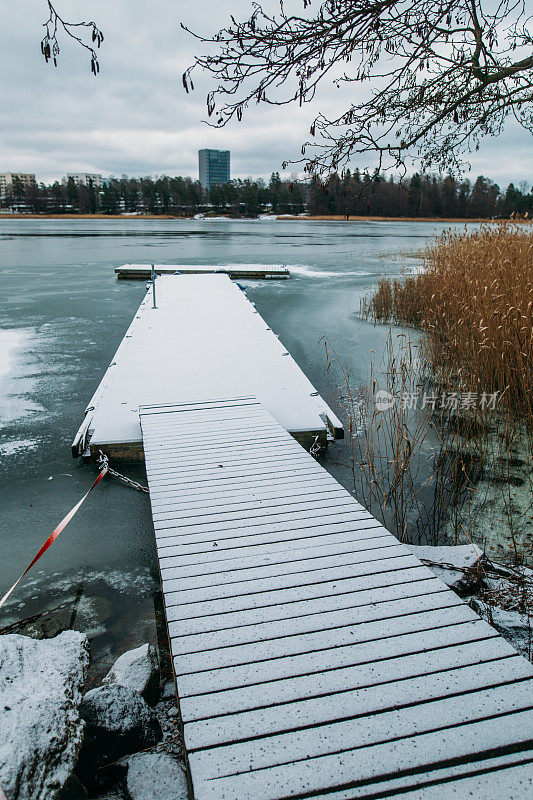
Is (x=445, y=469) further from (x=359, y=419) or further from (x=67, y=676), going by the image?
(x=67, y=676)

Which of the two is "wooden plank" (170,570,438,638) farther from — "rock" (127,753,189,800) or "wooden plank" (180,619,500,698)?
"rock" (127,753,189,800)

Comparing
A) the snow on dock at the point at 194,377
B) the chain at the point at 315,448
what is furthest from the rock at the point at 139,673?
the chain at the point at 315,448

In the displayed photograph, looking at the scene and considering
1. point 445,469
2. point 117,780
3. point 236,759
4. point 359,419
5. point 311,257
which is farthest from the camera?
point 311,257

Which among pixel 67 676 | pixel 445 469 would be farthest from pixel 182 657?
pixel 445 469

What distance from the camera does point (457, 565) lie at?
8.40 feet

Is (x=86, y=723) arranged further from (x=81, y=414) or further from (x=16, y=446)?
(x=81, y=414)

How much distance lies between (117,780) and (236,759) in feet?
1.74

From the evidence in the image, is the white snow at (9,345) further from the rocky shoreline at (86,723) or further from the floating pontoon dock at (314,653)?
the rocky shoreline at (86,723)

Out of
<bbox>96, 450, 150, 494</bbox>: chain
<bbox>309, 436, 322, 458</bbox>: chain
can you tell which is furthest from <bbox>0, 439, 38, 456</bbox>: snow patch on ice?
<bbox>309, 436, 322, 458</bbox>: chain

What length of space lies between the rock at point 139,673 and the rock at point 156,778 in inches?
11.0

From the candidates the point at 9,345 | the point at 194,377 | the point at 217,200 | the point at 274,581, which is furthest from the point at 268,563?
the point at 217,200

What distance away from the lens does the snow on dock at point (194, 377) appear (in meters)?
4.10

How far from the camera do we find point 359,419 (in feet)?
15.9

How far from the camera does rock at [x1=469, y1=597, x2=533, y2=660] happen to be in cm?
209
